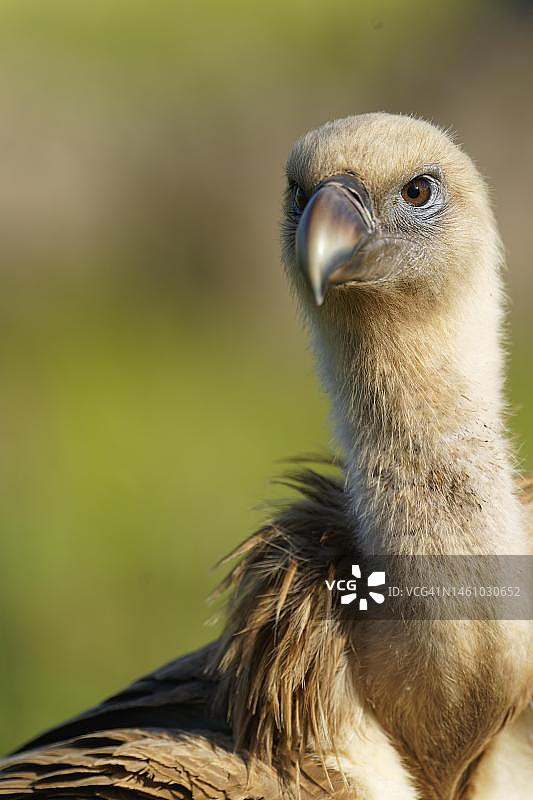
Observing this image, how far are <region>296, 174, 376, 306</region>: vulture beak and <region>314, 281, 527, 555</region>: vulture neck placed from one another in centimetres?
15

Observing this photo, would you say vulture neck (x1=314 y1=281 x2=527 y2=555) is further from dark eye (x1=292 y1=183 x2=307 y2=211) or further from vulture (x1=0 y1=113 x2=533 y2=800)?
dark eye (x1=292 y1=183 x2=307 y2=211)

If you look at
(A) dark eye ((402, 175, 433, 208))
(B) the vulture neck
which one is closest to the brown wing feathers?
(B) the vulture neck

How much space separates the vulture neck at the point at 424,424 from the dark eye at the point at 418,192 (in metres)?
0.23

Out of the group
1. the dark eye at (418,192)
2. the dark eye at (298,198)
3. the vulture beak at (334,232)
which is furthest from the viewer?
the dark eye at (298,198)

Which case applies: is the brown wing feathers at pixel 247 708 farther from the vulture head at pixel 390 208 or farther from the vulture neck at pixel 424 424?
the vulture head at pixel 390 208

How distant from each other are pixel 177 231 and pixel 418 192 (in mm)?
8202

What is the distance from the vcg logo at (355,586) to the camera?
10.3 ft

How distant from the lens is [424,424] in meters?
3.21

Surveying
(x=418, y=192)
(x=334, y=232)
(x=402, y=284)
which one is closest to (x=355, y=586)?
(x=402, y=284)

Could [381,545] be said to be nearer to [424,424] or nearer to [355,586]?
[355,586]

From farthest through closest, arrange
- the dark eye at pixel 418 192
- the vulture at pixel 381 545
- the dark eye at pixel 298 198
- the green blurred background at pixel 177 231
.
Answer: the green blurred background at pixel 177 231 < the dark eye at pixel 298 198 < the dark eye at pixel 418 192 < the vulture at pixel 381 545

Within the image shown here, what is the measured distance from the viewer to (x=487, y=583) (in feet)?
10.0

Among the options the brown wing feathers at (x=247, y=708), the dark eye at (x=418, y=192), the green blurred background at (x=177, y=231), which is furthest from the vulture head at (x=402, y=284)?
the green blurred background at (x=177, y=231)

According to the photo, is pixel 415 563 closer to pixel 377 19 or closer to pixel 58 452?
pixel 58 452
